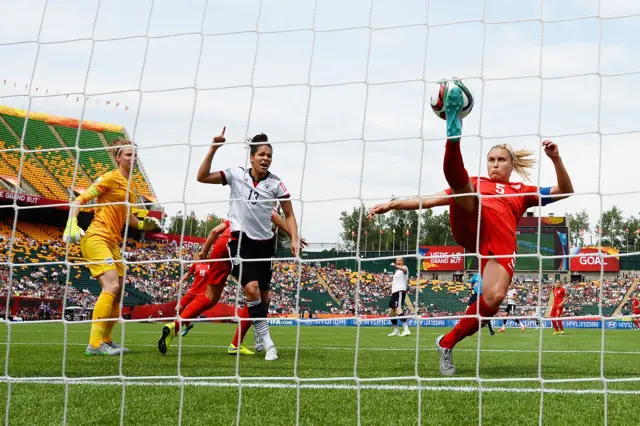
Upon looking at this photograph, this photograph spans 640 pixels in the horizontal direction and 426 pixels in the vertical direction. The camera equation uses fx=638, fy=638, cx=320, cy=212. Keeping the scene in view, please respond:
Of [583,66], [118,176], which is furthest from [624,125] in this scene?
[118,176]

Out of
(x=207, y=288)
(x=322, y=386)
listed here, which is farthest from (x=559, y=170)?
(x=207, y=288)

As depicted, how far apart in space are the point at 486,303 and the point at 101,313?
11.5 feet

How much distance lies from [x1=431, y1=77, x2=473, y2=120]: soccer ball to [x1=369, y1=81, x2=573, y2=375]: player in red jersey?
49 centimetres

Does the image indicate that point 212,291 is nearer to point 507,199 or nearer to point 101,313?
point 101,313

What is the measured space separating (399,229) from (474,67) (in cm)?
2818

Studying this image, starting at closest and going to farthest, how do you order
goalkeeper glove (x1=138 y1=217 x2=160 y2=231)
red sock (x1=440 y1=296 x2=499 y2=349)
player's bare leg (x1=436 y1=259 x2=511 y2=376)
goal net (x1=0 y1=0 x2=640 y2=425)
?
goal net (x1=0 y1=0 x2=640 y2=425)
player's bare leg (x1=436 y1=259 x2=511 y2=376)
red sock (x1=440 y1=296 x2=499 y2=349)
goalkeeper glove (x1=138 y1=217 x2=160 y2=231)

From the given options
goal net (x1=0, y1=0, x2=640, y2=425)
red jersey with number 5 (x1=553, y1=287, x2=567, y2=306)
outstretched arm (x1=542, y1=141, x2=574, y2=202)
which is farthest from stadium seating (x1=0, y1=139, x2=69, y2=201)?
outstretched arm (x1=542, y1=141, x2=574, y2=202)

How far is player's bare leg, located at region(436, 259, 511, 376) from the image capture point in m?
4.71

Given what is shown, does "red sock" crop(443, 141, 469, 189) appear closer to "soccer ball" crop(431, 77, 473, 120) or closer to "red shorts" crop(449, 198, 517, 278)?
"soccer ball" crop(431, 77, 473, 120)

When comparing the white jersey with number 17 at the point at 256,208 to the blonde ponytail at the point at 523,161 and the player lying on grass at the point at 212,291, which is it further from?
the blonde ponytail at the point at 523,161

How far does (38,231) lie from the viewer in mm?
23250

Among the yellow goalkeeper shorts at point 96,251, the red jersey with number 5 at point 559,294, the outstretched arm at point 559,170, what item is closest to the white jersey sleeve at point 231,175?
the yellow goalkeeper shorts at point 96,251

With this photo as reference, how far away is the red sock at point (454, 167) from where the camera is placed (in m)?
3.92

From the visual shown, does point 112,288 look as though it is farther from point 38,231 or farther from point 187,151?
point 38,231
